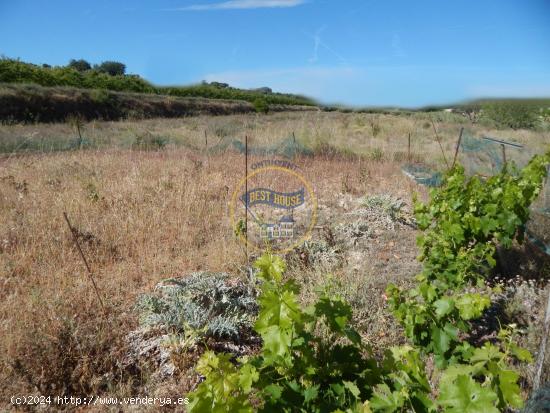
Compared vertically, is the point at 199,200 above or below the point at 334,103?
below

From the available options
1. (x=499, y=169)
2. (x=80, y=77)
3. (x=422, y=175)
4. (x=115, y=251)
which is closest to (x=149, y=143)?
(x=115, y=251)

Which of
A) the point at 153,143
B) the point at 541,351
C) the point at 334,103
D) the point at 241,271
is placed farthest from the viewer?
the point at 153,143

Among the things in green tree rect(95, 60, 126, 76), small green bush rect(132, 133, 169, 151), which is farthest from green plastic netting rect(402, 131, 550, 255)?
green tree rect(95, 60, 126, 76)

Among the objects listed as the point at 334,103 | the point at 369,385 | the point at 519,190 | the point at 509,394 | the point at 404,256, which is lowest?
the point at 404,256

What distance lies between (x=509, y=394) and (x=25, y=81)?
26.0m

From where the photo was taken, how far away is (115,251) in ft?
12.4

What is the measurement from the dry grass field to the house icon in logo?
388mm

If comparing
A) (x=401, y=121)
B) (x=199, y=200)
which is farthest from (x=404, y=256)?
(x=401, y=121)

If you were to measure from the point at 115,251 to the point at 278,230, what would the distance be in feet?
6.08

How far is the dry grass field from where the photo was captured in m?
2.24

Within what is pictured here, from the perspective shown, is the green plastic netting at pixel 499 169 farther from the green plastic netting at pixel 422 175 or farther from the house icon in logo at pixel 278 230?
the house icon in logo at pixel 278 230

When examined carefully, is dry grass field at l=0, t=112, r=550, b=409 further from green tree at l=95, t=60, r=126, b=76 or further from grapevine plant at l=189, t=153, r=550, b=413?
green tree at l=95, t=60, r=126, b=76

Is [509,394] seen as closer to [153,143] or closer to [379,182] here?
[379,182]

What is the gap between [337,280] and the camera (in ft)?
10.1
